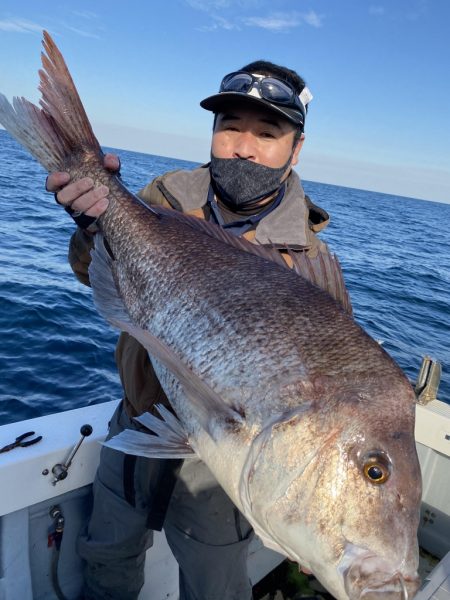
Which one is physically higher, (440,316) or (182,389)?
(182,389)

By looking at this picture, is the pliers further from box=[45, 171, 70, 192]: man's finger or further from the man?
box=[45, 171, 70, 192]: man's finger

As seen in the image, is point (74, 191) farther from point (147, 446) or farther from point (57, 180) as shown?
point (147, 446)

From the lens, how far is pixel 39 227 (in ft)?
44.1

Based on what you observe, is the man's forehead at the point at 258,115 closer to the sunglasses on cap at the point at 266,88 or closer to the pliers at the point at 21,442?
the sunglasses on cap at the point at 266,88

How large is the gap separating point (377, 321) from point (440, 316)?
2854 millimetres

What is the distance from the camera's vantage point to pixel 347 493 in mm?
1463


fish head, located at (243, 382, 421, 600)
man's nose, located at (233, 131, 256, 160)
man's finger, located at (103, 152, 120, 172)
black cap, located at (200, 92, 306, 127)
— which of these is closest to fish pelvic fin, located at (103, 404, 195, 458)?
fish head, located at (243, 382, 421, 600)

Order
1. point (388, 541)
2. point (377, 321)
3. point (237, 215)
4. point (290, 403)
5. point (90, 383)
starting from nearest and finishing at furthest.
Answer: point (388, 541), point (290, 403), point (237, 215), point (90, 383), point (377, 321)

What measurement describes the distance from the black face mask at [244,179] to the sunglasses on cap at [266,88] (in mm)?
307

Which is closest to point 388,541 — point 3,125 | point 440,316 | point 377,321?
point 3,125

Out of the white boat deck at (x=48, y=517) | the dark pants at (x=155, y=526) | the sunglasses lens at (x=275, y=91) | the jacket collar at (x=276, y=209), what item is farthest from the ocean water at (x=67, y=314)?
the sunglasses lens at (x=275, y=91)

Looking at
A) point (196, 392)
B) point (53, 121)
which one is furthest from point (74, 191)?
point (196, 392)

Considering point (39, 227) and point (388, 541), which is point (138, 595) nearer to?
point (388, 541)

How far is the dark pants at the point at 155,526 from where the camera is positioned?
2.38 meters
